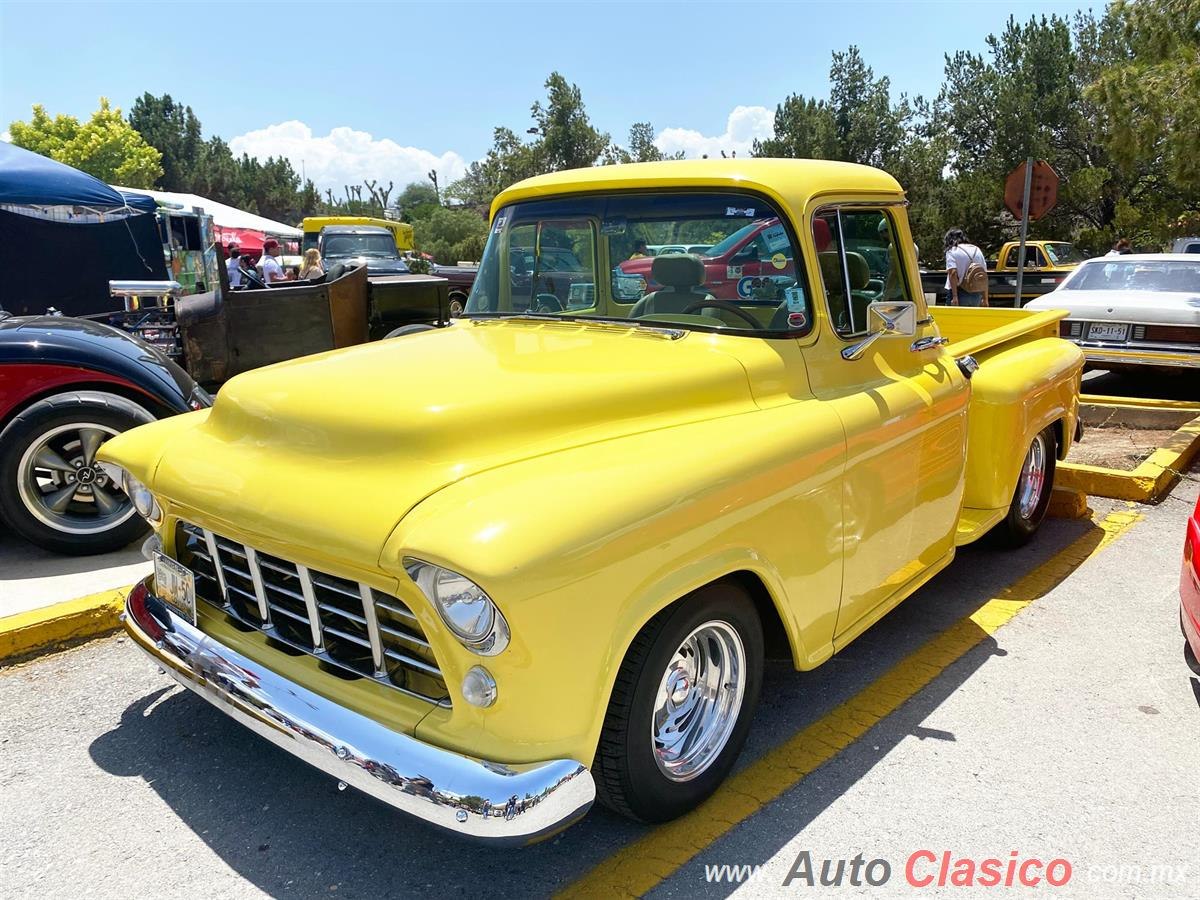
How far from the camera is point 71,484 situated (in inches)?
183

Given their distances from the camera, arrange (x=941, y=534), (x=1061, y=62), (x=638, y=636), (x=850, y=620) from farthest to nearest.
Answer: (x=1061, y=62) < (x=941, y=534) < (x=850, y=620) < (x=638, y=636)

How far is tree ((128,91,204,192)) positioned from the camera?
207ft

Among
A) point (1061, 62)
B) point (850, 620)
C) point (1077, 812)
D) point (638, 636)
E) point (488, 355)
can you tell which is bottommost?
point (1077, 812)

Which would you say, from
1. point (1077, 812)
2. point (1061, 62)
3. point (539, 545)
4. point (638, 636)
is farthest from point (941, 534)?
point (1061, 62)

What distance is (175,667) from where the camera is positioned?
264cm

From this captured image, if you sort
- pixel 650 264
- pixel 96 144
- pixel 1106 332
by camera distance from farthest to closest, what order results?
pixel 96 144
pixel 1106 332
pixel 650 264

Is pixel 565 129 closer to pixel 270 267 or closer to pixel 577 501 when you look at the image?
pixel 270 267

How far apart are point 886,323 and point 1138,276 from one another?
25.1ft

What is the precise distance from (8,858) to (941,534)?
3.50 metres

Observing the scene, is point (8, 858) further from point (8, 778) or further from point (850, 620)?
point (850, 620)

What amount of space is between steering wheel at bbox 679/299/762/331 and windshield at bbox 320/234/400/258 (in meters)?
17.5

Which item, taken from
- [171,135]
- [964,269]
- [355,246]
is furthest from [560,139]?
[171,135]

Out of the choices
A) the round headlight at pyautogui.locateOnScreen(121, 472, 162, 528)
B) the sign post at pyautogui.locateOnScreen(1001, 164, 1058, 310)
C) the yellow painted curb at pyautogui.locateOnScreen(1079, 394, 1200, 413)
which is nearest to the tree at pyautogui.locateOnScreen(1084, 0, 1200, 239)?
the sign post at pyautogui.locateOnScreen(1001, 164, 1058, 310)

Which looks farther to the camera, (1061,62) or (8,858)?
(1061,62)
